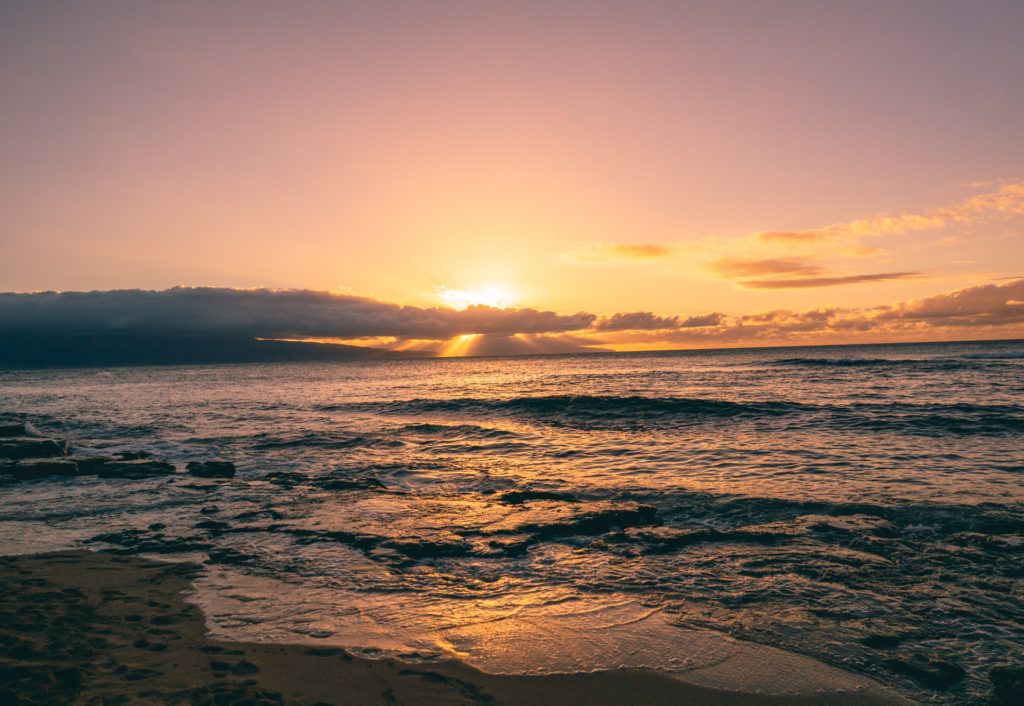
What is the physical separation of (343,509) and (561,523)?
5.36 m

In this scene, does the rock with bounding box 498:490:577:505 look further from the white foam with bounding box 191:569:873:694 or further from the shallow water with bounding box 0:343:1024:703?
the white foam with bounding box 191:569:873:694

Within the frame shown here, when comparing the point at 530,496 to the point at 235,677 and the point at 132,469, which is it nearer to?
the point at 235,677

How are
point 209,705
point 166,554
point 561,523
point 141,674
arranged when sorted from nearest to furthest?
point 209,705, point 141,674, point 166,554, point 561,523

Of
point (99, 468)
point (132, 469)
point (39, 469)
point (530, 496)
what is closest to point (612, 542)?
point (530, 496)

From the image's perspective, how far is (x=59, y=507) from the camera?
532 inches

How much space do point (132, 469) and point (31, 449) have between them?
660 cm

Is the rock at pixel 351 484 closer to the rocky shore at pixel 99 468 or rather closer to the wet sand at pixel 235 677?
the rocky shore at pixel 99 468

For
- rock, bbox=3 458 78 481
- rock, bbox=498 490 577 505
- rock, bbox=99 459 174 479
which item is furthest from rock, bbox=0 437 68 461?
rock, bbox=498 490 577 505

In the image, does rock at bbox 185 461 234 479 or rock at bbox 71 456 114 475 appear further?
rock at bbox 71 456 114 475

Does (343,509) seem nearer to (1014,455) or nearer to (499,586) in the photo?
(499,586)

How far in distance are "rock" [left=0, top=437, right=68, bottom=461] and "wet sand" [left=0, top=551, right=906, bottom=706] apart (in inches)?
713

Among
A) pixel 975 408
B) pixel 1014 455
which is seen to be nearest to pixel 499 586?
pixel 1014 455

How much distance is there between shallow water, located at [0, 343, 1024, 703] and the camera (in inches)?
259

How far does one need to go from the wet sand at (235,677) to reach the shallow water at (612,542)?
0.38 metres
